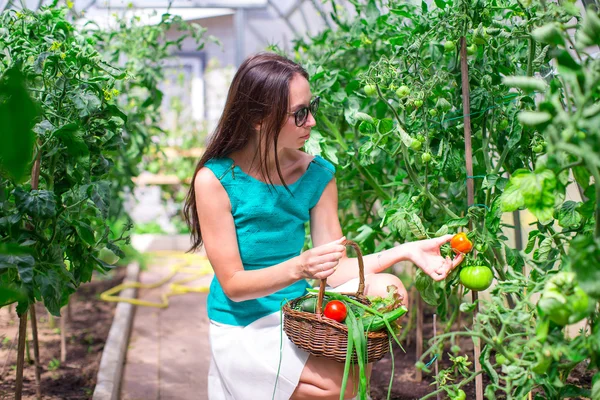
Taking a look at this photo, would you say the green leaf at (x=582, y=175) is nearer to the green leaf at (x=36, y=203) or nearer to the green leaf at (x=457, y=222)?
the green leaf at (x=457, y=222)

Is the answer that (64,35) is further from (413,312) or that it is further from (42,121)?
(413,312)

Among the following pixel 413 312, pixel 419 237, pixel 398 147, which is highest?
pixel 398 147

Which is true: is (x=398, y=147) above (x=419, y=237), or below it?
above

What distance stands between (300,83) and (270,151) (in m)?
0.22

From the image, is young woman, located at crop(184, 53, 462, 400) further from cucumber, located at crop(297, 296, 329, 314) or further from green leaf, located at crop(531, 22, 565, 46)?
green leaf, located at crop(531, 22, 565, 46)

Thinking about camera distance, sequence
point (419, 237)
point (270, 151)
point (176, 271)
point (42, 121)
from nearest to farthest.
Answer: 1. point (42, 121)
2. point (419, 237)
3. point (270, 151)
4. point (176, 271)

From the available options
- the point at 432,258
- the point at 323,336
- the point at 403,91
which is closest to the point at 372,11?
the point at 403,91

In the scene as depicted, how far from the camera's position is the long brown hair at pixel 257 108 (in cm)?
176

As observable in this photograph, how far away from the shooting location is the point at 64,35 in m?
1.83

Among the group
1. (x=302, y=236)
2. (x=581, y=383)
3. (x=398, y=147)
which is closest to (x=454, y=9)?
(x=398, y=147)

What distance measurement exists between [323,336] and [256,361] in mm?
262

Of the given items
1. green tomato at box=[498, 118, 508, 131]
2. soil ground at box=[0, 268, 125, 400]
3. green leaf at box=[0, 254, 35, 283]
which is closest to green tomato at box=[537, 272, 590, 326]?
green tomato at box=[498, 118, 508, 131]

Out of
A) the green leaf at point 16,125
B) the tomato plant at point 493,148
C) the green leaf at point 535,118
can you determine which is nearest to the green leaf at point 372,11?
the tomato plant at point 493,148

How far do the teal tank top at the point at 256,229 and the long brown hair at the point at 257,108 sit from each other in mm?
56
